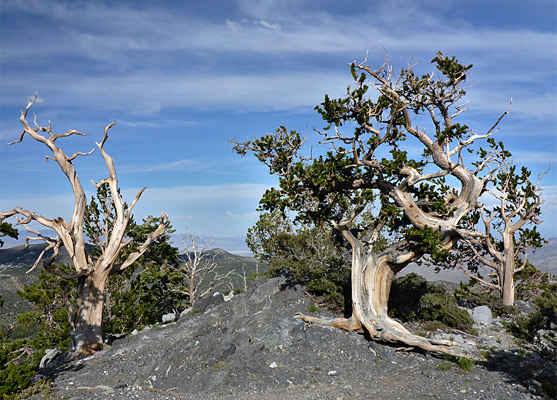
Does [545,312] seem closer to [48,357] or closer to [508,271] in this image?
[508,271]

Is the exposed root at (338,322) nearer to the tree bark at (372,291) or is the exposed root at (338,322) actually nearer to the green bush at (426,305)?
the tree bark at (372,291)

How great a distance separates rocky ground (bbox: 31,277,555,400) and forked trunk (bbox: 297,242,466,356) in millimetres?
527

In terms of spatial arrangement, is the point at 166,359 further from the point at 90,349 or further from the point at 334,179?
the point at 334,179

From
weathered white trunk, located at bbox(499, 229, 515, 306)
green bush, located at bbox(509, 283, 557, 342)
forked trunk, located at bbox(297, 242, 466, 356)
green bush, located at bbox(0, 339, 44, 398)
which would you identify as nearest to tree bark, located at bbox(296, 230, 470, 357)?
forked trunk, located at bbox(297, 242, 466, 356)

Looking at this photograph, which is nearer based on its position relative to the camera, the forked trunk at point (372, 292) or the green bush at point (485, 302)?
the forked trunk at point (372, 292)

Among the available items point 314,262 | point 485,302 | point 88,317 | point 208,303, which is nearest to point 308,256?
point 314,262

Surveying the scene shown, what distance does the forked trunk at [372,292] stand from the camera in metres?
14.4

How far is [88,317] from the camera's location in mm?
17547

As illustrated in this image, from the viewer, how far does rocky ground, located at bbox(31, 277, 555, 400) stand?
34.9ft

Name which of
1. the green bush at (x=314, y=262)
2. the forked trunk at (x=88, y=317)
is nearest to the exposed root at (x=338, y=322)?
the green bush at (x=314, y=262)

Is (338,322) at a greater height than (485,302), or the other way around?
(485,302)

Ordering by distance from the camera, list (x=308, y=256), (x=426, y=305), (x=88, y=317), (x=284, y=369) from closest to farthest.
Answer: (x=284, y=369) < (x=426, y=305) < (x=88, y=317) < (x=308, y=256)

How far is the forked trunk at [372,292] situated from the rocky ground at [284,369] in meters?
0.53

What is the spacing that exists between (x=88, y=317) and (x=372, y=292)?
41.7 ft
